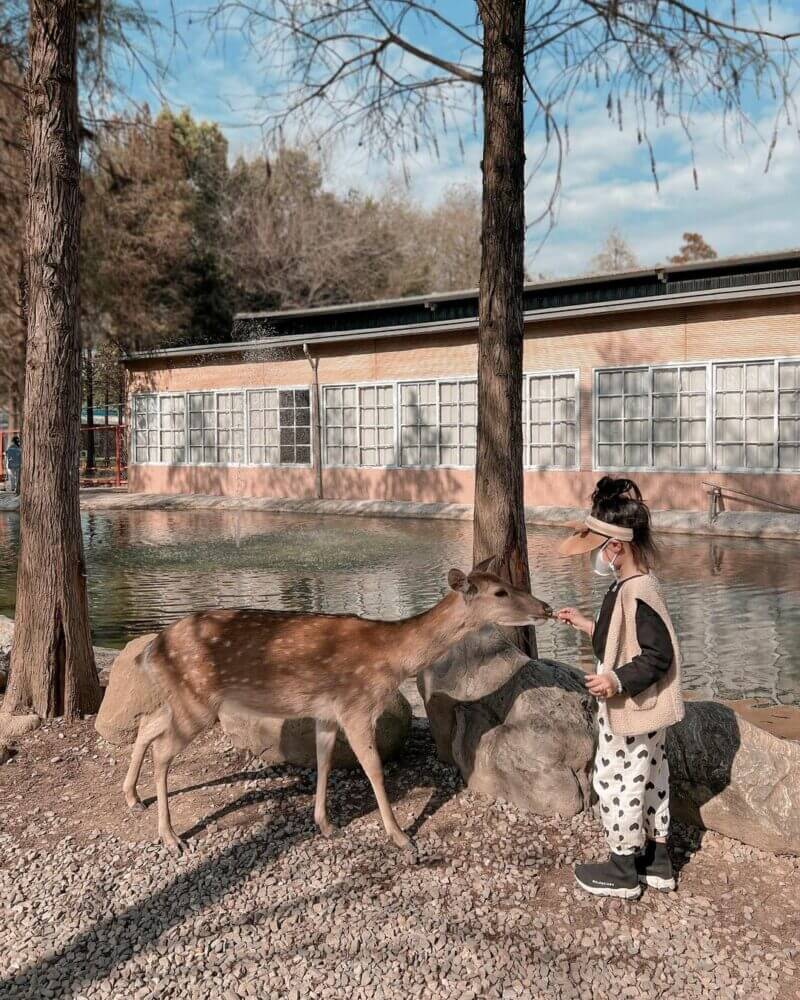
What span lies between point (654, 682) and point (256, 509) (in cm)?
1839

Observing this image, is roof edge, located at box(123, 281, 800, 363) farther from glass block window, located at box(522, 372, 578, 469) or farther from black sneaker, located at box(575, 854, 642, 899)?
black sneaker, located at box(575, 854, 642, 899)

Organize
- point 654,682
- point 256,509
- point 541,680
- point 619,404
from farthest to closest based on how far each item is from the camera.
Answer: point 256,509, point 619,404, point 541,680, point 654,682

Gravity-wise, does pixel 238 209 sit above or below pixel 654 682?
above

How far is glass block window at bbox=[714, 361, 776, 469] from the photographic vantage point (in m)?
17.0

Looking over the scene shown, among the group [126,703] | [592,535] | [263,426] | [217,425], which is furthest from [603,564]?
[217,425]

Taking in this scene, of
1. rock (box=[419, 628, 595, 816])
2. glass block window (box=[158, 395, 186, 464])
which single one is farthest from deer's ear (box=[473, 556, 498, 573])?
glass block window (box=[158, 395, 186, 464])

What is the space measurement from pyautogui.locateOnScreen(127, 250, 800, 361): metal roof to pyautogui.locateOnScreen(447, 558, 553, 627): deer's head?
13.7 metres

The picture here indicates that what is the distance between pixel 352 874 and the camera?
12.2 ft

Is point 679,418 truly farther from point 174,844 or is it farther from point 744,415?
point 174,844

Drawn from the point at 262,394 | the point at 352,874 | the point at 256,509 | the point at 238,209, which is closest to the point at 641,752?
the point at 352,874

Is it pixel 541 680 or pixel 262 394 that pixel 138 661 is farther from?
pixel 262 394

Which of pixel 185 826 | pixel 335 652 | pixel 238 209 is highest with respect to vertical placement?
pixel 238 209

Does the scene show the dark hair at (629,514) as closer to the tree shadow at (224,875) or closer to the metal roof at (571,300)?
the tree shadow at (224,875)

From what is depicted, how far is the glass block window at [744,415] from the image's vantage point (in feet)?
55.7
